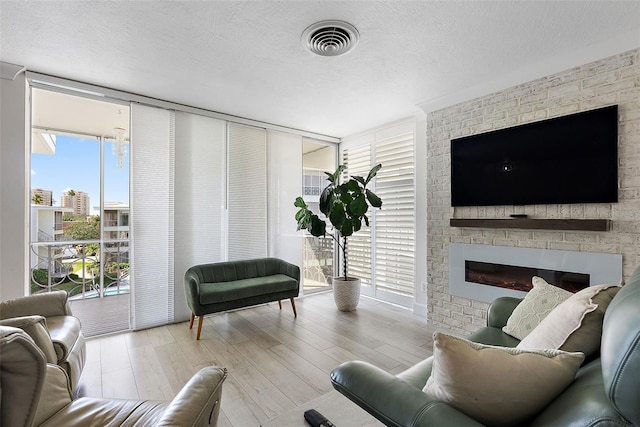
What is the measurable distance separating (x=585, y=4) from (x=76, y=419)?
3402mm

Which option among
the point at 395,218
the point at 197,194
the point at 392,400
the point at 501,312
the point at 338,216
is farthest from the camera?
the point at 395,218

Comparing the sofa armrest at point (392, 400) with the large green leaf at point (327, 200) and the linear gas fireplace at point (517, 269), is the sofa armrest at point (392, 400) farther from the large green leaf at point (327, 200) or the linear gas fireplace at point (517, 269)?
the large green leaf at point (327, 200)

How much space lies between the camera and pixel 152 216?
334cm

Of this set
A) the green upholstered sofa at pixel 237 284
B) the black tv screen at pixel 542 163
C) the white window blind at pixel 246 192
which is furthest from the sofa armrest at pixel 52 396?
the black tv screen at pixel 542 163

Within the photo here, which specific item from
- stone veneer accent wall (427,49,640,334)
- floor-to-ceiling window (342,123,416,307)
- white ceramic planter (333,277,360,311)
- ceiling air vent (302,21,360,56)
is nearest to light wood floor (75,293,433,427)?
white ceramic planter (333,277,360,311)

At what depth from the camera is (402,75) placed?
2.76 m

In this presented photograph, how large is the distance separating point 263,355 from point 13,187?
2.59 m

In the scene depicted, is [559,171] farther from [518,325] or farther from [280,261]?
[280,261]

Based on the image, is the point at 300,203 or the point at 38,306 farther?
the point at 300,203

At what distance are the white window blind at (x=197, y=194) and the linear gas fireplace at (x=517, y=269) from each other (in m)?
2.84

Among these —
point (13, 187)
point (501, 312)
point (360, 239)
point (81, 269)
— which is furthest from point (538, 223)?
point (81, 269)

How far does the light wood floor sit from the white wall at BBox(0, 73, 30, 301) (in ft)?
3.08

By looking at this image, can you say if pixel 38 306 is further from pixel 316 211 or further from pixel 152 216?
pixel 316 211

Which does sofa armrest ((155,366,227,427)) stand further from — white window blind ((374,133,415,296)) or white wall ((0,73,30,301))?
white window blind ((374,133,415,296))
